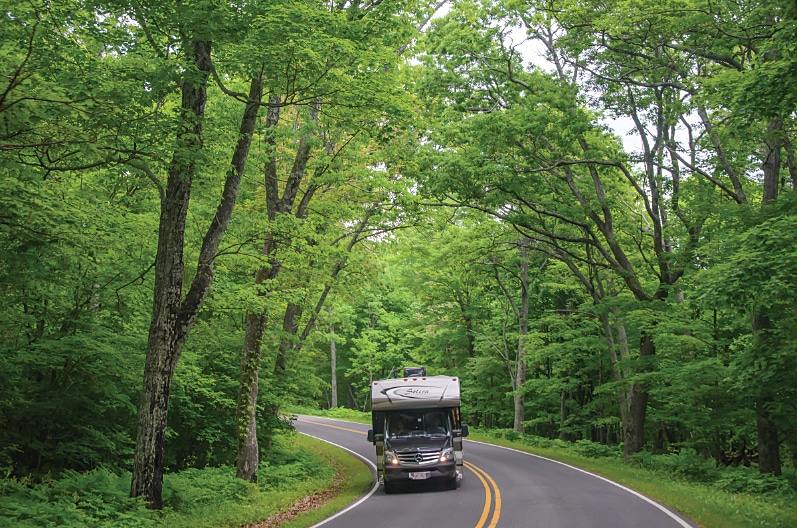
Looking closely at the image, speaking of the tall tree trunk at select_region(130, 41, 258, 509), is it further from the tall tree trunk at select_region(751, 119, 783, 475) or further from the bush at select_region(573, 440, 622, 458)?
the bush at select_region(573, 440, 622, 458)

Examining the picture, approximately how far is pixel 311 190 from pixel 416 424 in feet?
24.5

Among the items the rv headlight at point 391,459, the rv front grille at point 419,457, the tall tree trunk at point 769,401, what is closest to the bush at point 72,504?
the rv headlight at point 391,459

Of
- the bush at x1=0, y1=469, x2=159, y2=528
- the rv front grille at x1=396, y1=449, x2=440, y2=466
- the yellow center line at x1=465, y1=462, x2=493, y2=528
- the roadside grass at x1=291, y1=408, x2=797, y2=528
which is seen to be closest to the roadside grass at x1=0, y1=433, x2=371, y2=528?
the bush at x1=0, y1=469, x2=159, y2=528

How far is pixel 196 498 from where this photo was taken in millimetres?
12078

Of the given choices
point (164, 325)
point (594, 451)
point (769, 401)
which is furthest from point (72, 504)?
point (594, 451)

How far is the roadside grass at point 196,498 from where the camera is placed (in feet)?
28.3

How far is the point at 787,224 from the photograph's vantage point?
9.88m

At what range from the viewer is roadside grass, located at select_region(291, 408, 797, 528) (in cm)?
1112

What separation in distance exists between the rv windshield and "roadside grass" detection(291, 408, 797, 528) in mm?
5103

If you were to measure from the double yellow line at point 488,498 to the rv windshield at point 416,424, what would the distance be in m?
1.86

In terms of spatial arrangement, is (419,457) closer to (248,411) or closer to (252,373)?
(248,411)

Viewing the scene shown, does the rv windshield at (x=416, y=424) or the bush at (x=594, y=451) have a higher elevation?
the rv windshield at (x=416, y=424)

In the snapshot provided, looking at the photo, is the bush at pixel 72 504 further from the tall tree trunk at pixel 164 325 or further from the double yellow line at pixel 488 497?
the double yellow line at pixel 488 497

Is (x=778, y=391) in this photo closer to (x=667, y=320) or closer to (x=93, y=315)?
(x=667, y=320)
